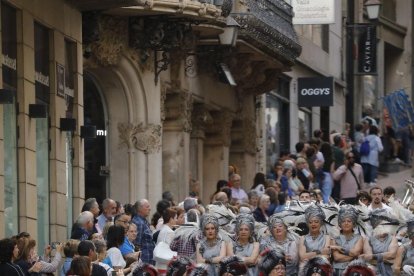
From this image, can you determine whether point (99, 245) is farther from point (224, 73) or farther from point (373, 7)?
point (373, 7)

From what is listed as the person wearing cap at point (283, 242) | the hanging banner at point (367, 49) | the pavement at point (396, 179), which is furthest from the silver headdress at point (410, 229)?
the hanging banner at point (367, 49)

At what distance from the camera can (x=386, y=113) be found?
55.0 m

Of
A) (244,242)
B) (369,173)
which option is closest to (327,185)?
(369,173)

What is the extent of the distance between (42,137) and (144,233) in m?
2.24

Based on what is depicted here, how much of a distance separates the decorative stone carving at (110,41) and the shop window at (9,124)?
512 centimetres

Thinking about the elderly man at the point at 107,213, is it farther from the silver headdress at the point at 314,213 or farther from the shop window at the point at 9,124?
the silver headdress at the point at 314,213

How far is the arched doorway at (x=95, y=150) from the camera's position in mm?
34438

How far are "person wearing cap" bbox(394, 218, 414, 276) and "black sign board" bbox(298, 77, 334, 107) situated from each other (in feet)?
77.4

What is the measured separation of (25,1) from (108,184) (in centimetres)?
813

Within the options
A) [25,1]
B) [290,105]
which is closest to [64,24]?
[25,1]

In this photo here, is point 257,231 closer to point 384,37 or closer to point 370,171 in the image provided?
point 370,171

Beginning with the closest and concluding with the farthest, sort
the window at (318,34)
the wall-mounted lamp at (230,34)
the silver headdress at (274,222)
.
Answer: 1. the silver headdress at (274,222)
2. the wall-mounted lamp at (230,34)
3. the window at (318,34)

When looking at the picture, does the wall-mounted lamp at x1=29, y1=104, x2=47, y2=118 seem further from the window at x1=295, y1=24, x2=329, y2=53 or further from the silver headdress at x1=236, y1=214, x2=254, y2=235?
the window at x1=295, y1=24, x2=329, y2=53

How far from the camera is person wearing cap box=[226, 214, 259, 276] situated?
25.1 metres
